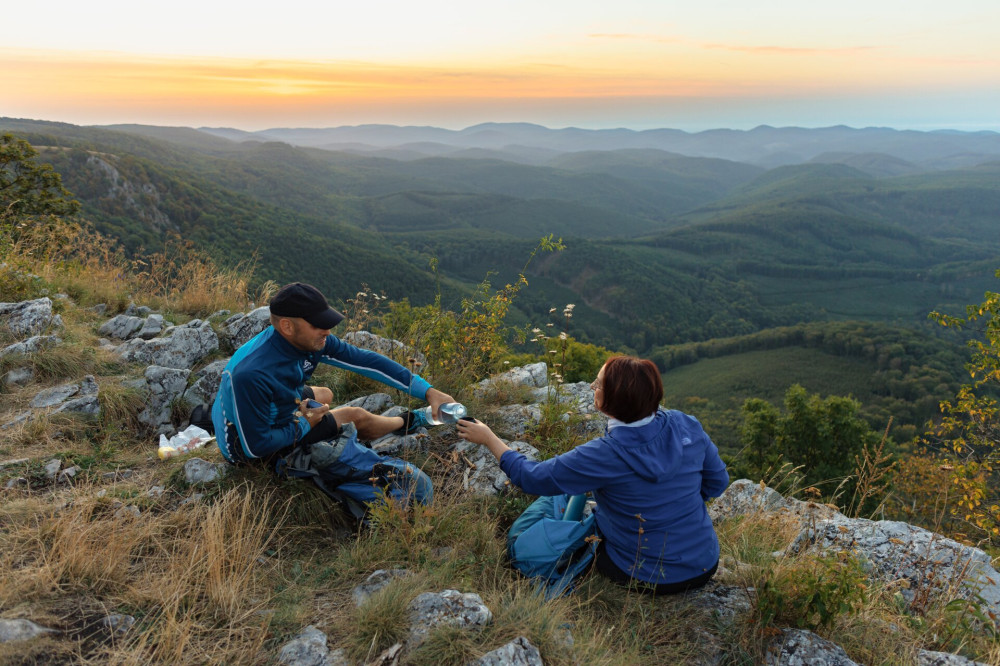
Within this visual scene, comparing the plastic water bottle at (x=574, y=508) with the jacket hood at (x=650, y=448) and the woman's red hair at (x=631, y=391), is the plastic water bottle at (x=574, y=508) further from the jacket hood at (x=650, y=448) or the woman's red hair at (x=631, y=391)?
the woman's red hair at (x=631, y=391)

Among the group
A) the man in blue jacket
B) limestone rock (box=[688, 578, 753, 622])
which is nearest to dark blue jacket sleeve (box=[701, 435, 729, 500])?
limestone rock (box=[688, 578, 753, 622])

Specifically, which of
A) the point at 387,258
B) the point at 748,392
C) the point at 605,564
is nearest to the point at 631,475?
the point at 605,564

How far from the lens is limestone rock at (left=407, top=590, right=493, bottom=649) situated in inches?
95.6

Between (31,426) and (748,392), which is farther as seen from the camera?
(748,392)

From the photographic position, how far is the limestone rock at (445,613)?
95.6 inches

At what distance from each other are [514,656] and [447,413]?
185cm

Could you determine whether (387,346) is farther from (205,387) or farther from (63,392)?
(63,392)

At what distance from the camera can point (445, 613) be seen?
2492 mm

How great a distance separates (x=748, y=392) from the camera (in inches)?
3108

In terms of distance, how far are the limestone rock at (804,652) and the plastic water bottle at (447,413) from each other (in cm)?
215

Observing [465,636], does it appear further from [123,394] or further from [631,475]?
[123,394]

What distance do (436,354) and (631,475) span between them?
342 cm

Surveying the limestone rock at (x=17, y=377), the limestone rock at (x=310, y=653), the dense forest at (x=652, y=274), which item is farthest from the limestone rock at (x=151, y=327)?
the limestone rock at (x=310, y=653)

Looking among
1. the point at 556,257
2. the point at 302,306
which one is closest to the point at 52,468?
the point at 302,306
